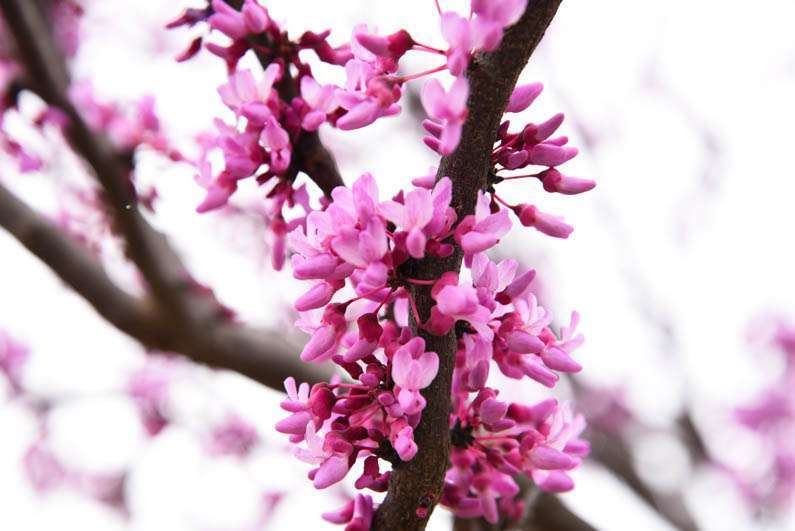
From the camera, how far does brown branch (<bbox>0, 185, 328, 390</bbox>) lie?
6.75 ft

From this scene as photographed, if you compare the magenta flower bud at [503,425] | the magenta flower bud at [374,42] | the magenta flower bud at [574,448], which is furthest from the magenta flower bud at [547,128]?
the magenta flower bud at [574,448]

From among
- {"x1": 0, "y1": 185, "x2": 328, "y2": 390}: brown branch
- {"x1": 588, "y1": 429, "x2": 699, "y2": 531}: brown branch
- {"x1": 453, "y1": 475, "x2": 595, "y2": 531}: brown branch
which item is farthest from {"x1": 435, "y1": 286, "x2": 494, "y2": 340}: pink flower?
{"x1": 588, "y1": 429, "x2": 699, "y2": 531}: brown branch

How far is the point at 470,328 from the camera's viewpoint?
1.07 metres

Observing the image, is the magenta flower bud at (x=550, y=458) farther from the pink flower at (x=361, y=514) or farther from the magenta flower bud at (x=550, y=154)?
the magenta flower bud at (x=550, y=154)

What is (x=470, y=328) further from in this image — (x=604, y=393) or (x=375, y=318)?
(x=604, y=393)

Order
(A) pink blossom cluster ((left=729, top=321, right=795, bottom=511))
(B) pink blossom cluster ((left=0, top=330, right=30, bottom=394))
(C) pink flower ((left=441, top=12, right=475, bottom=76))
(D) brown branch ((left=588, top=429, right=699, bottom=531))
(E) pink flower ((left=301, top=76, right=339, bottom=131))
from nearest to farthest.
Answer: (C) pink flower ((left=441, top=12, right=475, bottom=76))
(E) pink flower ((left=301, top=76, right=339, bottom=131))
(D) brown branch ((left=588, top=429, right=699, bottom=531))
(B) pink blossom cluster ((left=0, top=330, right=30, bottom=394))
(A) pink blossom cluster ((left=729, top=321, right=795, bottom=511))

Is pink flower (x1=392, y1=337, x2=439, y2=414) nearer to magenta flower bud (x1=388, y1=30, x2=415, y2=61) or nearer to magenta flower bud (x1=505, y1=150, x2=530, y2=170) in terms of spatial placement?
magenta flower bud (x1=505, y1=150, x2=530, y2=170)

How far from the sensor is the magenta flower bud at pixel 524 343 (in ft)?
3.27

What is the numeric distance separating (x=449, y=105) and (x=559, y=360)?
44 cm

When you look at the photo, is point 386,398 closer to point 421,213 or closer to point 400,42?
point 421,213

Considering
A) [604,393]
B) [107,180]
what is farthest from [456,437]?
[604,393]

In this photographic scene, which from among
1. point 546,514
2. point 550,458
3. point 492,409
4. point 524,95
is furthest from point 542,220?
point 546,514

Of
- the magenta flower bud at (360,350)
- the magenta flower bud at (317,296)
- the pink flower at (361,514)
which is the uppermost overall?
the magenta flower bud at (317,296)

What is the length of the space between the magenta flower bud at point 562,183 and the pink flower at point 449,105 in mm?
254
